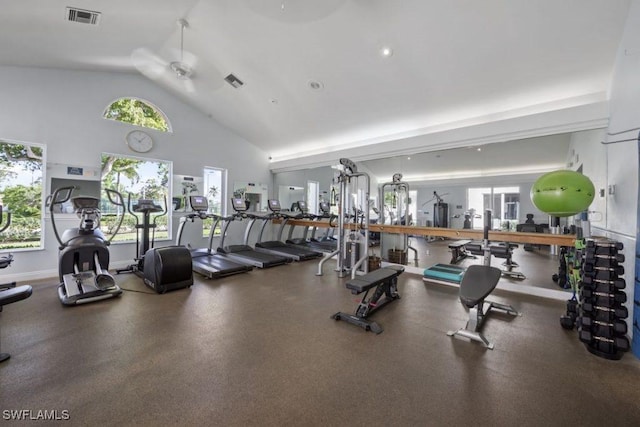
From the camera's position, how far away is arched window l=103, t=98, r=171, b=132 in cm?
562

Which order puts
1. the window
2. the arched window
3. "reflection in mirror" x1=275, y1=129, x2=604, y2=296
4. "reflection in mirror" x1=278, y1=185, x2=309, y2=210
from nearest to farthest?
"reflection in mirror" x1=275, y1=129, x2=604, y2=296 → the window → the arched window → "reflection in mirror" x1=278, y1=185, x2=309, y2=210

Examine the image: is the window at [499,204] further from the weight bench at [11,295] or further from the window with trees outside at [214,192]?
the window with trees outside at [214,192]

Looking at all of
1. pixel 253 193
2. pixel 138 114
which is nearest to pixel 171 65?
pixel 138 114

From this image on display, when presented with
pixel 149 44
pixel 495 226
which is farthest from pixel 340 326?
pixel 149 44

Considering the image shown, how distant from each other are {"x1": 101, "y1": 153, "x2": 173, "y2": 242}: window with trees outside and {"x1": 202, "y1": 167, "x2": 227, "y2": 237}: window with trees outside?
3.19 ft

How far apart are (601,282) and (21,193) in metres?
8.31

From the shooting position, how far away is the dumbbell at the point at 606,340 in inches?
90.0

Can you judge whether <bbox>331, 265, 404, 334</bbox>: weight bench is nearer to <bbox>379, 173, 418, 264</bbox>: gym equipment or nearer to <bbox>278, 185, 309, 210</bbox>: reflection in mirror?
<bbox>379, 173, 418, 264</bbox>: gym equipment

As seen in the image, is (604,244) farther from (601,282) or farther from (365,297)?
(365,297)

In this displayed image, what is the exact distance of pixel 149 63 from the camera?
5.22 metres

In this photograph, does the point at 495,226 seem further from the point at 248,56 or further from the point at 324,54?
the point at 248,56

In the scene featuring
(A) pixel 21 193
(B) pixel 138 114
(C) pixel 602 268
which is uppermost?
(B) pixel 138 114

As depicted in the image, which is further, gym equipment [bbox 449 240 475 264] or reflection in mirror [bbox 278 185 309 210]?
reflection in mirror [bbox 278 185 309 210]

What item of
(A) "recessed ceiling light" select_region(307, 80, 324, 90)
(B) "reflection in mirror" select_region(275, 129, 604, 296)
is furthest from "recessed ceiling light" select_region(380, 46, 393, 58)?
(B) "reflection in mirror" select_region(275, 129, 604, 296)
